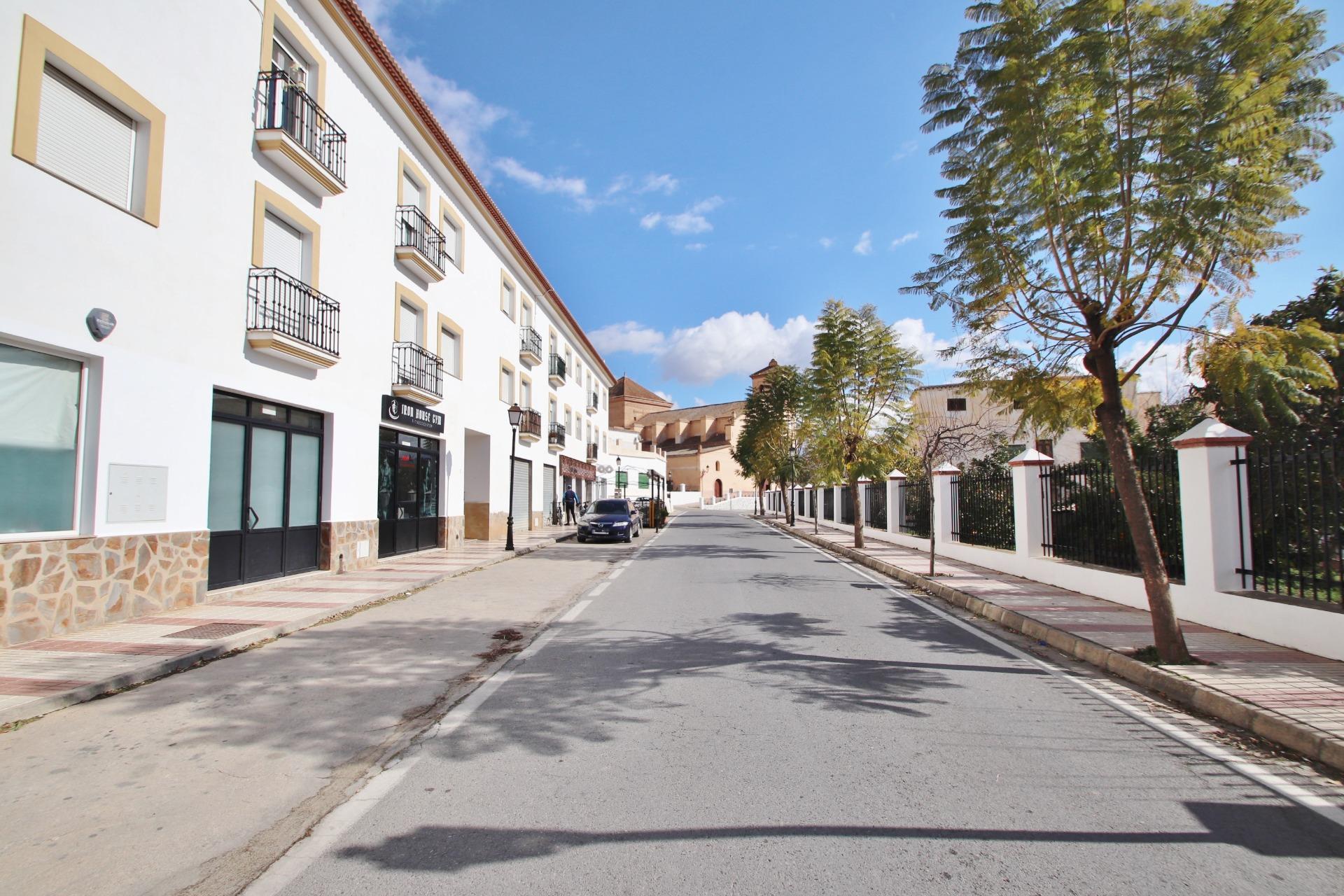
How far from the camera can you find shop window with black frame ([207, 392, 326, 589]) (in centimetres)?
1043

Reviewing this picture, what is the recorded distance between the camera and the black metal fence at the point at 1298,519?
6.63 meters

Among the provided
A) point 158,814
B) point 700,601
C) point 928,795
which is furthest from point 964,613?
point 158,814

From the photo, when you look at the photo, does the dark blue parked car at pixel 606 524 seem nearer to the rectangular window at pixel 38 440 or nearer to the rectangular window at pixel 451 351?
the rectangular window at pixel 451 351

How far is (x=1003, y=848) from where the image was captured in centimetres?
315

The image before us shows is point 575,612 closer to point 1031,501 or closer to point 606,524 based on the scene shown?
point 1031,501

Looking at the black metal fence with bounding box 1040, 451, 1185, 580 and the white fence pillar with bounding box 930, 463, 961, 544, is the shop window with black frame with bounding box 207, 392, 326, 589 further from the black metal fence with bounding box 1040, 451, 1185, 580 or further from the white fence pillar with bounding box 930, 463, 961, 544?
the white fence pillar with bounding box 930, 463, 961, 544

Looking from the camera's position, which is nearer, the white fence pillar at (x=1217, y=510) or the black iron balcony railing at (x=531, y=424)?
the white fence pillar at (x=1217, y=510)

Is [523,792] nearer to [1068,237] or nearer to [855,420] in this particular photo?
[1068,237]

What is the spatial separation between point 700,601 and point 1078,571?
18.4ft

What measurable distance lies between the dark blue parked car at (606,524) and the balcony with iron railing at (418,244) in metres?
9.21

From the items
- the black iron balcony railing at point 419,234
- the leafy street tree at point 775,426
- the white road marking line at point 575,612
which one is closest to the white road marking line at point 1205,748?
the white road marking line at point 575,612

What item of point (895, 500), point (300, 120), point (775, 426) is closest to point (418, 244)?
point (300, 120)

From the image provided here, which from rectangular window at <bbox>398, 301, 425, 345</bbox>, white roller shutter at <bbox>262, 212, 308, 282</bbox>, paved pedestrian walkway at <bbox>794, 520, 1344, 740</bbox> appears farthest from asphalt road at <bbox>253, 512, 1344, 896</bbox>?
rectangular window at <bbox>398, 301, 425, 345</bbox>

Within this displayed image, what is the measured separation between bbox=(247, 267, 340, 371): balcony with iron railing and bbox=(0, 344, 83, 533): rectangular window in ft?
9.83
